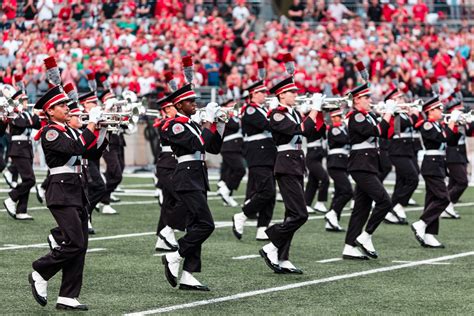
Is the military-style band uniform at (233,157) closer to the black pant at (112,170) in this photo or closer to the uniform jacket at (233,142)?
the uniform jacket at (233,142)

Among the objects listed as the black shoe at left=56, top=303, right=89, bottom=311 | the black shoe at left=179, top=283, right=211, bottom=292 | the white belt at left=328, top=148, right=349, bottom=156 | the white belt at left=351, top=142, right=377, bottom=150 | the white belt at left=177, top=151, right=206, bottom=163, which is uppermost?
the white belt at left=177, top=151, right=206, bottom=163

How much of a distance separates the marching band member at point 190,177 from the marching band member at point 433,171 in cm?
409

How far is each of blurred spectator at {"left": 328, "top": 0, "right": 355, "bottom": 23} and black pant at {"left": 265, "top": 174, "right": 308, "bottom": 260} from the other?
68.8 feet

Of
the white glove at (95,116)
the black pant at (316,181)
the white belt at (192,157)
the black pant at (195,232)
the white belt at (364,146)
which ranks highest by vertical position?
the white glove at (95,116)

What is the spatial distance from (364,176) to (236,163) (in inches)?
243

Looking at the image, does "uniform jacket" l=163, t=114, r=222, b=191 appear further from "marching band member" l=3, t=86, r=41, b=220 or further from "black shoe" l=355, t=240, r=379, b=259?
"marching band member" l=3, t=86, r=41, b=220

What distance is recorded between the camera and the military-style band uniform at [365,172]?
1277 centimetres

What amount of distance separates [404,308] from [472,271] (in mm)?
2514

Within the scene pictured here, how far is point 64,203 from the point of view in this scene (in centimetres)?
936

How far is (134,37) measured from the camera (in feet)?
99.7

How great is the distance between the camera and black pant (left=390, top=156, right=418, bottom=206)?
1734 cm

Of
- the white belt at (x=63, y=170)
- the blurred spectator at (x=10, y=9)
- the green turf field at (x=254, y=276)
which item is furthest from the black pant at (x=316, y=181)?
the blurred spectator at (x=10, y=9)

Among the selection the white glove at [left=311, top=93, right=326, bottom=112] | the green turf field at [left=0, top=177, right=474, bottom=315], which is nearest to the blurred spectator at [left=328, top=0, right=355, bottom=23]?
the green turf field at [left=0, top=177, right=474, bottom=315]

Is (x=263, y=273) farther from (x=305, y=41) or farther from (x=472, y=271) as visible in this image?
(x=305, y=41)
